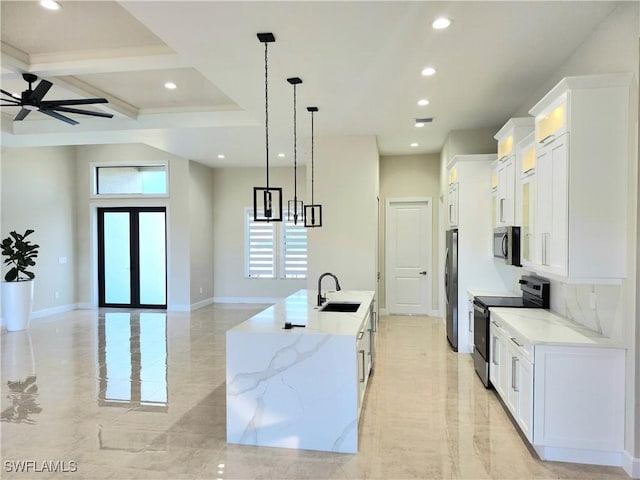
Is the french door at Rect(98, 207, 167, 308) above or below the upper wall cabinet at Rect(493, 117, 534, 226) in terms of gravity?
below

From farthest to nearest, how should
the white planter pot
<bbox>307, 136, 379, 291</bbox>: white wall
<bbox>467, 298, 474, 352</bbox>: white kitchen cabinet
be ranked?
the white planter pot
<bbox>307, 136, 379, 291</bbox>: white wall
<bbox>467, 298, 474, 352</bbox>: white kitchen cabinet

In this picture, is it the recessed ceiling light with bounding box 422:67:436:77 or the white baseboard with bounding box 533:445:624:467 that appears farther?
the recessed ceiling light with bounding box 422:67:436:77

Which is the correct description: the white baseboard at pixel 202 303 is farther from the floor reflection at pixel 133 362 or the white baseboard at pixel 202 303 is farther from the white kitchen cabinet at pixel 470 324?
the white kitchen cabinet at pixel 470 324

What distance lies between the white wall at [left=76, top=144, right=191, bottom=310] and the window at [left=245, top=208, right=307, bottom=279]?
61.7 inches

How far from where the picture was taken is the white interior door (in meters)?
7.92

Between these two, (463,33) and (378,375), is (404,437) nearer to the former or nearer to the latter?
(378,375)

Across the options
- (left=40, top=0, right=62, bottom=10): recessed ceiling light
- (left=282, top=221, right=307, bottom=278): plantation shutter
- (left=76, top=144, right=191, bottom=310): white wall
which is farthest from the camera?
(left=282, top=221, right=307, bottom=278): plantation shutter

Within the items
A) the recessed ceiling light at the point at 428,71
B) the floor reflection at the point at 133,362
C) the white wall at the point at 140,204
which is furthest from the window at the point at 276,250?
the recessed ceiling light at the point at 428,71

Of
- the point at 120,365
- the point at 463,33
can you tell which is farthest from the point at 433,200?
the point at 120,365

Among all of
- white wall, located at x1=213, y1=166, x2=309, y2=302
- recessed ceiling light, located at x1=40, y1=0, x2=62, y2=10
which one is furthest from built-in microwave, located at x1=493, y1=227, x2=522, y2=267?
white wall, located at x1=213, y1=166, x2=309, y2=302

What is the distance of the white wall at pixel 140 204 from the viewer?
28.0 ft

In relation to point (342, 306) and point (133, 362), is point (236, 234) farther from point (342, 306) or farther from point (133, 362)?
point (342, 306)

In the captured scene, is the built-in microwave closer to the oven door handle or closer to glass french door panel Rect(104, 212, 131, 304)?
the oven door handle

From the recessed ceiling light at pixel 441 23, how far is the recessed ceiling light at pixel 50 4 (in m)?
3.01
